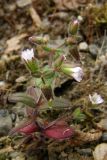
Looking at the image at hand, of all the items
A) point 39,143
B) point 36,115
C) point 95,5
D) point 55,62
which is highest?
point 95,5

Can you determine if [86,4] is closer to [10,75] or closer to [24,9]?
[24,9]

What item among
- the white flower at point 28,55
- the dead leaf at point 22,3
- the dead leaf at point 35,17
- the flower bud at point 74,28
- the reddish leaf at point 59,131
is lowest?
the reddish leaf at point 59,131

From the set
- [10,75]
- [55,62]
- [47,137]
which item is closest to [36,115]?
[47,137]

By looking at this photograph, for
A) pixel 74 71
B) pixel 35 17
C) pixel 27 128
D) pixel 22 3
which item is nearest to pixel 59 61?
pixel 74 71

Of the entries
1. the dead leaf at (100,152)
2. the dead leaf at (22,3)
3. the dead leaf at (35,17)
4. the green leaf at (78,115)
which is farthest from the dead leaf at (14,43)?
the dead leaf at (100,152)

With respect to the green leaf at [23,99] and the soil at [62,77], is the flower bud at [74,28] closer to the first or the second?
the soil at [62,77]

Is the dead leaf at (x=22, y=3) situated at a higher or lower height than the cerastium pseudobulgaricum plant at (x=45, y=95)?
higher

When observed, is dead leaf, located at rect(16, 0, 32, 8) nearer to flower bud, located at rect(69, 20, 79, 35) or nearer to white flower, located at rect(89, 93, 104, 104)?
flower bud, located at rect(69, 20, 79, 35)

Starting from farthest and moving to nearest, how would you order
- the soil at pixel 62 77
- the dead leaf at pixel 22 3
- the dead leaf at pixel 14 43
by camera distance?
the dead leaf at pixel 22 3 < the dead leaf at pixel 14 43 < the soil at pixel 62 77
